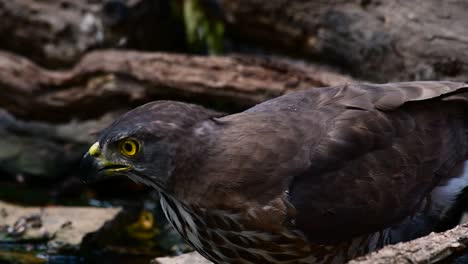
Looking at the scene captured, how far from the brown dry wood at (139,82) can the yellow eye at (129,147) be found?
250 cm

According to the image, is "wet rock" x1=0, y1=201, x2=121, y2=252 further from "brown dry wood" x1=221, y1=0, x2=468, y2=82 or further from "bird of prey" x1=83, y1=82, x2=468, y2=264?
"brown dry wood" x1=221, y1=0, x2=468, y2=82

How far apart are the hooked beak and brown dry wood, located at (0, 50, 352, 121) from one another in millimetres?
2508

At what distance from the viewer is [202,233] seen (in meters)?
4.49

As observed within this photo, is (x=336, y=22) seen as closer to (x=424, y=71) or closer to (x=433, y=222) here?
(x=424, y=71)

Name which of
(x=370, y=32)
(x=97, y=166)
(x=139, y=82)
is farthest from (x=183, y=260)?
(x=370, y=32)

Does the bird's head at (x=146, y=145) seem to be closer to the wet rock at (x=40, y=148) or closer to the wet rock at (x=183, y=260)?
the wet rock at (x=183, y=260)

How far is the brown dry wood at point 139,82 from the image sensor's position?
688 centimetres

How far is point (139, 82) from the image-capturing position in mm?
7238

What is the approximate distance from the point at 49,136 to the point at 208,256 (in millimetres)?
3584

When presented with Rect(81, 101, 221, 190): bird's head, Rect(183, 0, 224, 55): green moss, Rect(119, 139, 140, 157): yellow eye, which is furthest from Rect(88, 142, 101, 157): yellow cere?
Rect(183, 0, 224, 55): green moss

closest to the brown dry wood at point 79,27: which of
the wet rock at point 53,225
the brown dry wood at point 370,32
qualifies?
the brown dry wood at point 370,32

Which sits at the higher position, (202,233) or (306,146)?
(306,146)

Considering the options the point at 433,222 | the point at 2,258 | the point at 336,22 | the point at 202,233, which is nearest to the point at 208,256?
the point at 202,233

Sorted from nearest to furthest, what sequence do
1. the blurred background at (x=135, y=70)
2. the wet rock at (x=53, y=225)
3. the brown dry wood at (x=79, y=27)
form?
the wet rock at (x=53, y=225) → the blurred background at (x=135, y=70) → the brown dry wood at (x=79, y=27)
